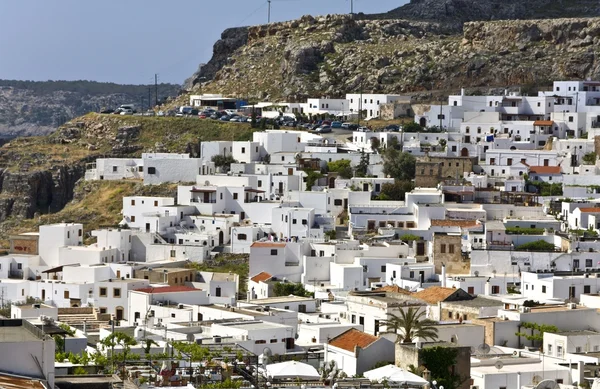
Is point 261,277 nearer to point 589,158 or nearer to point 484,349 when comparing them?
point 484,349

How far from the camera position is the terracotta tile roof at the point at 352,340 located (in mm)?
36875

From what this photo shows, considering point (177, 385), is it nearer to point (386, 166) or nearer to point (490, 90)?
point (386, 166)

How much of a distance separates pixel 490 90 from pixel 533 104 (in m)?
7.23

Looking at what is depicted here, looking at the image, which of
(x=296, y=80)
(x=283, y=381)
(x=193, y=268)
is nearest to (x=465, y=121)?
(x=296, y=80)

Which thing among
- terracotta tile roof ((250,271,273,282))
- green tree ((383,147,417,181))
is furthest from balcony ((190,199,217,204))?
terracotta tile roof ((250,271,273,282))

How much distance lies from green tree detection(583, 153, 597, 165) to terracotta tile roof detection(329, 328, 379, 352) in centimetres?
3656

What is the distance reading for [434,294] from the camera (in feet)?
161

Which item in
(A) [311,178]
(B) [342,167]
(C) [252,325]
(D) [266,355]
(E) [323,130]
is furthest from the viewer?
(E) [323,130]

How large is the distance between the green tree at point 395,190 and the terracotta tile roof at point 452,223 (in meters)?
5.36

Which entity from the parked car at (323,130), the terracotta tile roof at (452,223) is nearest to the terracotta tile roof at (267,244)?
the terracotta tile roof at (452,223)

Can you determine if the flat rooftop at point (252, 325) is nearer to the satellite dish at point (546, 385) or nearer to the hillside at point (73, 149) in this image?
the satellite dish at point (546, 385)

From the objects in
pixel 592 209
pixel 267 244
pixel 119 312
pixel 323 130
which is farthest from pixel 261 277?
pixel 323 130

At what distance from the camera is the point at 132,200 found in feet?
225

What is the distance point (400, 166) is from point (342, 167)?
8.70ft
